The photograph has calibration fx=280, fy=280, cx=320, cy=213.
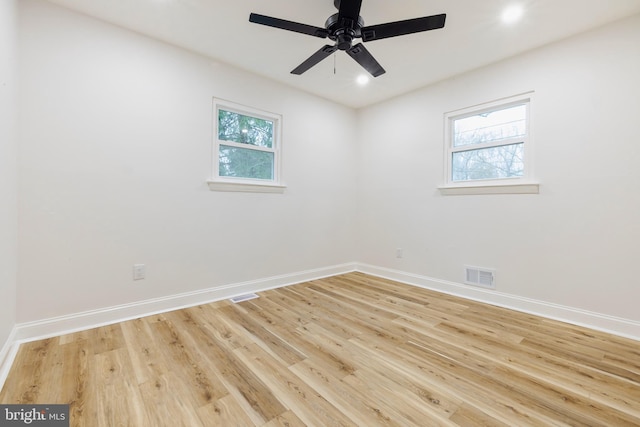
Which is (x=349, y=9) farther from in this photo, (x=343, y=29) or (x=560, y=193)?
(x=560, y=193)

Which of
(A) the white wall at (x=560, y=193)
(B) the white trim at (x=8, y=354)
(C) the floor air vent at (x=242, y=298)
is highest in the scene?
(A) the white wall at (x=560, y=193)

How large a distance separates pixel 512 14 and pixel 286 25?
6.18 ft

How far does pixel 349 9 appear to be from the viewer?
1.88 meters

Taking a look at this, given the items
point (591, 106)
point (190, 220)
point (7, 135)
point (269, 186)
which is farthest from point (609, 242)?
point (7, 135)

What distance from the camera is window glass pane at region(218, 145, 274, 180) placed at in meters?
3.24

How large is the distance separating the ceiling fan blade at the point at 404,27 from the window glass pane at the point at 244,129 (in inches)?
71.7

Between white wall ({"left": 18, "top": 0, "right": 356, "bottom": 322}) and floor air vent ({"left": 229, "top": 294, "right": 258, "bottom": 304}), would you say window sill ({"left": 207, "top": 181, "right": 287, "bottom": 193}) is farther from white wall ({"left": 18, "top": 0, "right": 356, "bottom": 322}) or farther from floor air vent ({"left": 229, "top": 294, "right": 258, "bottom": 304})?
floor air vent ({"left": 229, "top": 294, "right": 258, "bottom": 304})

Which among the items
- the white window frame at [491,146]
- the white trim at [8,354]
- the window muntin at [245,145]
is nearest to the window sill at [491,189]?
the white window frame at [491,146]

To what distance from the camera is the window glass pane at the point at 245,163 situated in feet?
10.6

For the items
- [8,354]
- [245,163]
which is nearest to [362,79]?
[245,163]

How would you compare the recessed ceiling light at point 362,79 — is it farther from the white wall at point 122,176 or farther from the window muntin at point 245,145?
the window muntin at point 245,145

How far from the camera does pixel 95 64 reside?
7.96ft

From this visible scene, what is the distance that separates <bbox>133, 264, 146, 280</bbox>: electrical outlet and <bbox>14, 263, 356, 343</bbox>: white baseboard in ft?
0.78
